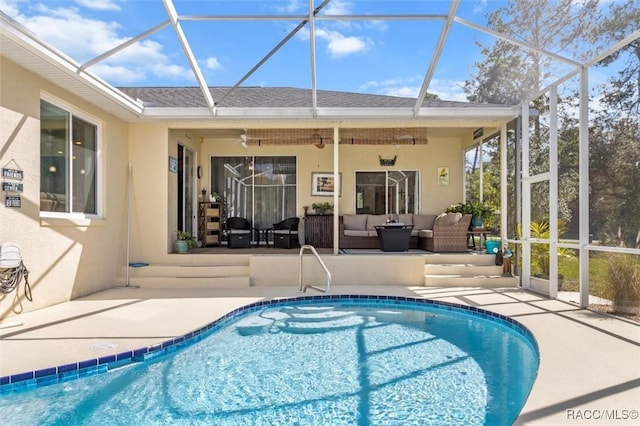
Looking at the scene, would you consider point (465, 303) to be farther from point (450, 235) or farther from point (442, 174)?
point (442, 174)

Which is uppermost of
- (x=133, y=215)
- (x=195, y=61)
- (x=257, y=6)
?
(x=257, y=6)

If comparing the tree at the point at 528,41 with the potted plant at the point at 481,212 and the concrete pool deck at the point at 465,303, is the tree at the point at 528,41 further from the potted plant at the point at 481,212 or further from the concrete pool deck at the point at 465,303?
the concrete pool deck at the point at 465,303

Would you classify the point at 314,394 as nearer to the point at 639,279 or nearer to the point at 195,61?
the point at 639,279

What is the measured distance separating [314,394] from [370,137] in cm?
618

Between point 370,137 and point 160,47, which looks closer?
point 160,47

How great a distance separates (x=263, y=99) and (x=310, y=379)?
6.64 m

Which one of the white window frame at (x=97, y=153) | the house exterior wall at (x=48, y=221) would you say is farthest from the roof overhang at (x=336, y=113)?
the house exterior wall at (x=48, y=221)

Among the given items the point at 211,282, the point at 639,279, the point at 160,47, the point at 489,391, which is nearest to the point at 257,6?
the point at 160,47

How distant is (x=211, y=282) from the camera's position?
737 centimetres

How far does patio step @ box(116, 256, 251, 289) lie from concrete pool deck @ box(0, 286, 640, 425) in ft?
1.00

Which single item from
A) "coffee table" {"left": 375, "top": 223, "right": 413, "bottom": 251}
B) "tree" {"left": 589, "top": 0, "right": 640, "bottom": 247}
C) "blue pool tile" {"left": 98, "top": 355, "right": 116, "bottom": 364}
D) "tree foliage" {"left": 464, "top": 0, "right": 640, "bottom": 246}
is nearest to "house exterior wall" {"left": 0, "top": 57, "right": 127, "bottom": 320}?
"blue pool tile" {"left": 98, "top": 355, "right": 116, "bottom": 364}

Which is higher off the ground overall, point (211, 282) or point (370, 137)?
point (370, 137)

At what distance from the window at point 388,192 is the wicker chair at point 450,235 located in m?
2.41

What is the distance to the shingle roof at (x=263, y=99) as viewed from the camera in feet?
26.0
